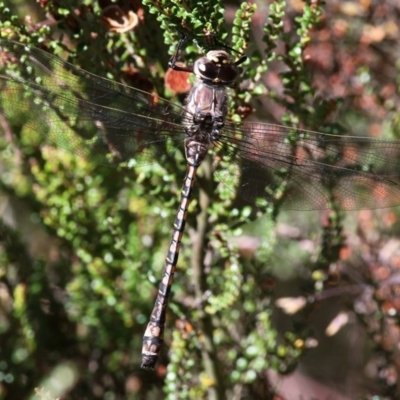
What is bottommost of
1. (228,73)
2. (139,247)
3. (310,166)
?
(139,247)

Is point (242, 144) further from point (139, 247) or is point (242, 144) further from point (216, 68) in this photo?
point (139, 247)

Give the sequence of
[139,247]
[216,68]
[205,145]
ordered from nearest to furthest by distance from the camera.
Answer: [216,68]
[205,145]
[139,247]

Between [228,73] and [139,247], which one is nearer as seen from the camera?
[228,73]

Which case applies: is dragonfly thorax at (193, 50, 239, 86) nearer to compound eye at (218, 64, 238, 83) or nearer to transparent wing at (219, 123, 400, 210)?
compound eye at (218, 64, 238, 83)

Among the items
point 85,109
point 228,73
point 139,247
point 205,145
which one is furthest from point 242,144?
point 139,247

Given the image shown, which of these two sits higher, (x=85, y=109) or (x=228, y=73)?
(x=228, y=73)

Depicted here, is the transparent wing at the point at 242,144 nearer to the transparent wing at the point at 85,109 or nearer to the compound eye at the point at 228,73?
the transparent wing at the point at 85,109

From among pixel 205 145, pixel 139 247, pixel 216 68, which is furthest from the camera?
pixel 139 247
